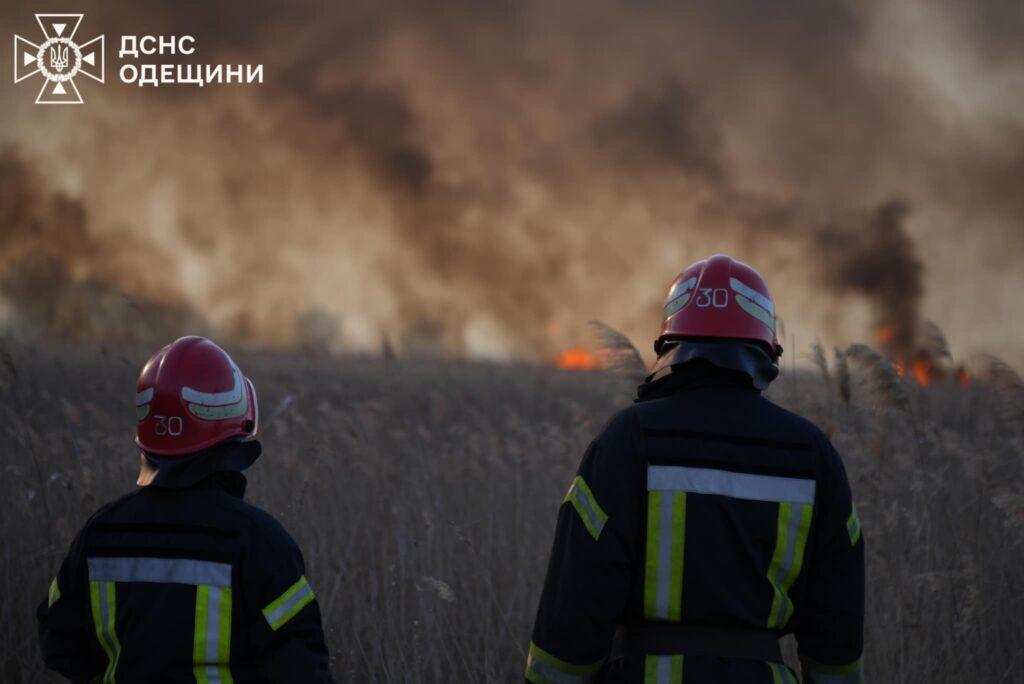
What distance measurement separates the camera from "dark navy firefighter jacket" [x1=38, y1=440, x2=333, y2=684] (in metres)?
2.75

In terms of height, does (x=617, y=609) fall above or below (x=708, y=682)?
above

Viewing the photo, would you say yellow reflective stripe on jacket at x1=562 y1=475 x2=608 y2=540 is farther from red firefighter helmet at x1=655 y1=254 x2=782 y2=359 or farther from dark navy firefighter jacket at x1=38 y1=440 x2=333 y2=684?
dark navy firefighter jacket at x1=38 y1=440 x2=333 y2=684

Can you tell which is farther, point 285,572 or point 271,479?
point 271,479

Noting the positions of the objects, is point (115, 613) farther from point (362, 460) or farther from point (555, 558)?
point (362, 460)

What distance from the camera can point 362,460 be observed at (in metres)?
7.55

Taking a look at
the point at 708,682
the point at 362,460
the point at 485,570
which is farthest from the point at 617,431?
the point at 362,460

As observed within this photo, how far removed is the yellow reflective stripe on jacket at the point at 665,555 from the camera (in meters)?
2.79

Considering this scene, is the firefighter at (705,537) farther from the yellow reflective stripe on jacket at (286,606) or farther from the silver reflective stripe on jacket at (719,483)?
the yellow reflective stripe on jacket at (286,606)

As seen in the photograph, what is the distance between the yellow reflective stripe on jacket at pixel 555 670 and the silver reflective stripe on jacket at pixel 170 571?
3.15 feet

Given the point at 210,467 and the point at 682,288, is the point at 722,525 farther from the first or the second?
the point at 210,467

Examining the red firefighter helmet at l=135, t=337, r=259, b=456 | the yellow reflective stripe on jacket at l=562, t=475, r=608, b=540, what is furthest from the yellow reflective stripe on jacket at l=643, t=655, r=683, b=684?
the red firefighter helmet at l=135, t=337, r=259, b=456

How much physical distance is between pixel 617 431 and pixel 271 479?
5.01 m

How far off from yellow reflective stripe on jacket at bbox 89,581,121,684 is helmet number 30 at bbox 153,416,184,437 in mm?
482

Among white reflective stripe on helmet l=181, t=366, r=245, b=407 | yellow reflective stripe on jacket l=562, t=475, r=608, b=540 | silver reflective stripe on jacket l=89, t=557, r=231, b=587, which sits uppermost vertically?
white reflective stripe on helmet l=181, t=366, r=245, b=407
